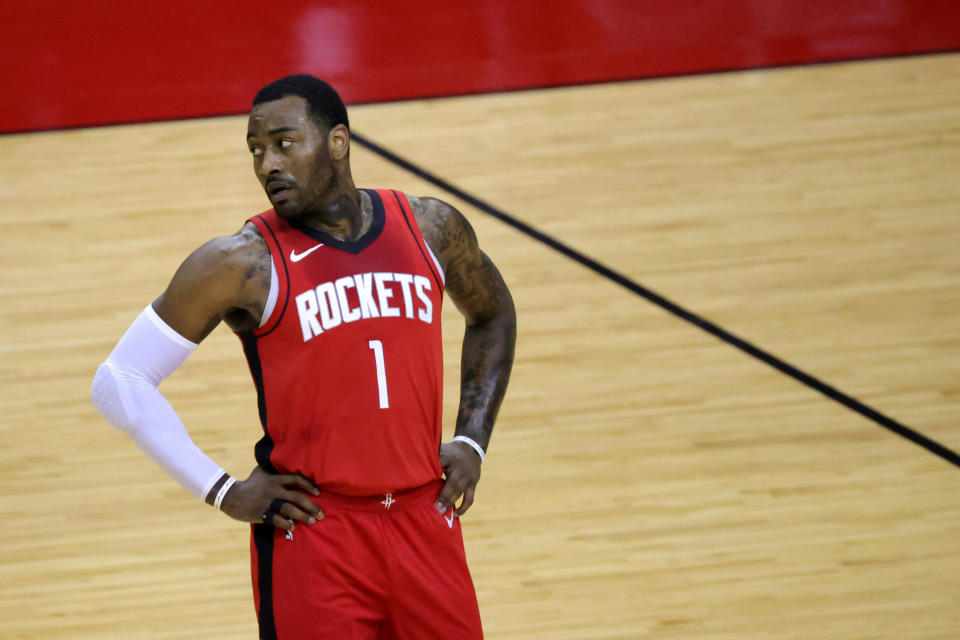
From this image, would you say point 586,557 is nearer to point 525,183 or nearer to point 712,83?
point 525,183

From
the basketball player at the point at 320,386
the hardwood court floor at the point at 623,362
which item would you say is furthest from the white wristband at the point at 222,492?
the hardwood court floor at the point at 623,362

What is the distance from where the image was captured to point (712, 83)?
255 inches

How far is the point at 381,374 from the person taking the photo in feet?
7.50

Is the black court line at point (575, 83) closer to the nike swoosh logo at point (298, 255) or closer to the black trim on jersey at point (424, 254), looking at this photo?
the black trim on jersey at point (424, 254)

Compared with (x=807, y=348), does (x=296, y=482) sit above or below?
above

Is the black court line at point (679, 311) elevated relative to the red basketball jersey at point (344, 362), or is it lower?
lower

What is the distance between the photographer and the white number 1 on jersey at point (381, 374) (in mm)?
2281

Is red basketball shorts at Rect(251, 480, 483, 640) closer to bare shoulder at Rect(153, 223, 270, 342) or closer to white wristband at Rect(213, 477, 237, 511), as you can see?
white wristband at Rect(213, 477, 237, 511)

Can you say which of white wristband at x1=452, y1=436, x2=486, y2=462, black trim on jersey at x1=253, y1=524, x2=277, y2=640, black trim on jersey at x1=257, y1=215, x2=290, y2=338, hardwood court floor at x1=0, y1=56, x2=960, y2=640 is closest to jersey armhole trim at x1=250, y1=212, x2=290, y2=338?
black trim on jersey at x1=257, y1=215, x2=290, y2=338

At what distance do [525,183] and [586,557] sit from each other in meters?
2.22

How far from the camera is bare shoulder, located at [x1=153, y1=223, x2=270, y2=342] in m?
2.23

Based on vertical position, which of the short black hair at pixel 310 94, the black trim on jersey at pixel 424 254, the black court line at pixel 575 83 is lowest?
the black court line at pixel 575 83

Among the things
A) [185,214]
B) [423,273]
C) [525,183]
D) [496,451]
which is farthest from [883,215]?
[423,273]

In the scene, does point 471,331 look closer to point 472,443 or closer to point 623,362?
point 472,443
